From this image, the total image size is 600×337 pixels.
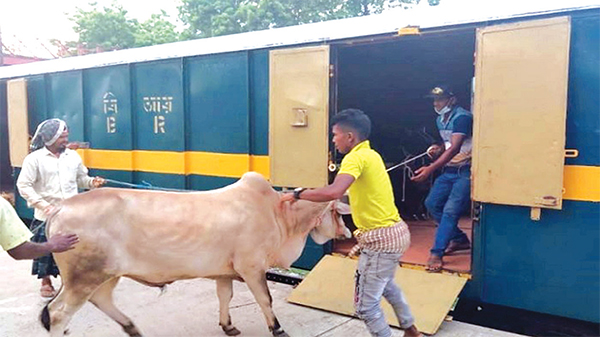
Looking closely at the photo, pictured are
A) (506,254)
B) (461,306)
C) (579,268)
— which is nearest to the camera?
(579,268)

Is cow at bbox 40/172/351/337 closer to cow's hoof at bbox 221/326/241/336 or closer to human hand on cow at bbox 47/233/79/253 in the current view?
cow's hoof at bbox 221/326/241/336

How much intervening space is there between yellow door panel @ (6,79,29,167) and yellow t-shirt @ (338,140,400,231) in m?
5.91

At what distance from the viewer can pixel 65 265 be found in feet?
11.4

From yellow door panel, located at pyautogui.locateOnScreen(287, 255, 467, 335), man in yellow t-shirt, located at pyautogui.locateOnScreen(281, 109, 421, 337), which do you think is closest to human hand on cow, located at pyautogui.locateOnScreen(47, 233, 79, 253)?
man in yellow t-shirt, located at pyautogui.locateOnScreen(281, 109, 421, 337)

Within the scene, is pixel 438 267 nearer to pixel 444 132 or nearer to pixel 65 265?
pixel 444 132

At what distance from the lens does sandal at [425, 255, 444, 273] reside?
4.44 m

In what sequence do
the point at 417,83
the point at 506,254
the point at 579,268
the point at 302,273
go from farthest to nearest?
1. the point at 417,83
2. the point at 302,273
3. the point at 506,254
4. the point at 579,268

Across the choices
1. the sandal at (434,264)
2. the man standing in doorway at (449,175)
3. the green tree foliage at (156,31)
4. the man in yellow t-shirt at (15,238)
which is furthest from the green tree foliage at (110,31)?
the man in yellow t-shirt at (15,238)

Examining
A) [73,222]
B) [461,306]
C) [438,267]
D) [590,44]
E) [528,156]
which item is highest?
[590,44]

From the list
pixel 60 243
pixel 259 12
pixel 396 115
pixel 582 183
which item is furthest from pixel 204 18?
pixel 60 243

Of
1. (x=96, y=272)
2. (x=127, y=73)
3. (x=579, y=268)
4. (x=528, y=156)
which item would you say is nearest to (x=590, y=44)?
(x=528, y=156)

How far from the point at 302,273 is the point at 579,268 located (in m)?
2.51

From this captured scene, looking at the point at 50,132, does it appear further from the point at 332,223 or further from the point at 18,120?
the point at 18,120

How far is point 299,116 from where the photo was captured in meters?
4.98
